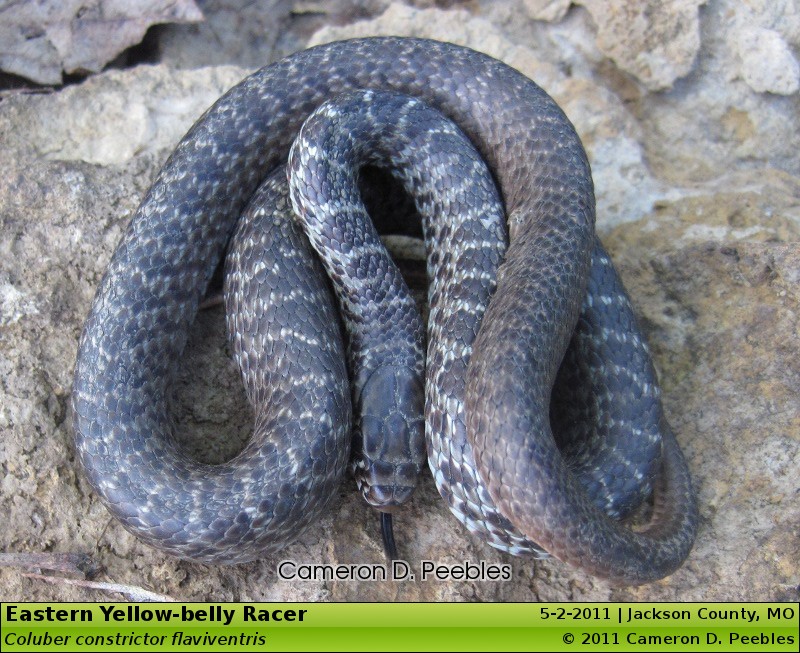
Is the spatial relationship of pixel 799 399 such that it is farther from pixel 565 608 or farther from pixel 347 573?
pixel 347 573

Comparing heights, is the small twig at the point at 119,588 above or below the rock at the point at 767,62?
below

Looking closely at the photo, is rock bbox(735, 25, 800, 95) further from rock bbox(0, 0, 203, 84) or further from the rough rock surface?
rock bbox(0, 0, 203, 84)

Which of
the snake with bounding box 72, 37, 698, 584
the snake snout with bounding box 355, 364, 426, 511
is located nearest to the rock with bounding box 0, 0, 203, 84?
the snake with bounding box 72, 37, 698, 584

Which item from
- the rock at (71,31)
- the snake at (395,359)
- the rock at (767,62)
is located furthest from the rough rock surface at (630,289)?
the rock at (71,31)

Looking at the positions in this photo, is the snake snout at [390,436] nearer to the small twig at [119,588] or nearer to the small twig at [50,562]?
the small twig at [119,588]

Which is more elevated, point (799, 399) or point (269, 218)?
point (269, 218)

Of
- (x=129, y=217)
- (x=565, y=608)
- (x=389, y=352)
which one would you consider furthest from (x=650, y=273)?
(x=129, y=217)
